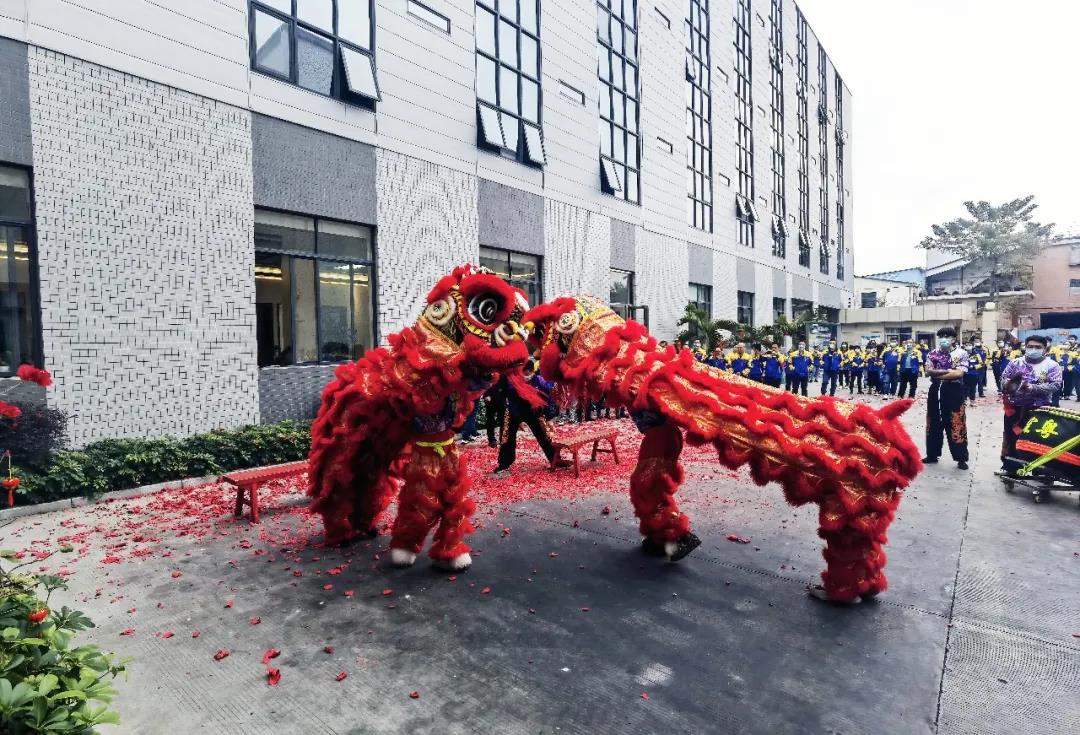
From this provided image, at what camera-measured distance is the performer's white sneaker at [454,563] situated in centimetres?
482

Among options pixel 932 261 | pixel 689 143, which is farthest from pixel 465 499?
pixel 932 261

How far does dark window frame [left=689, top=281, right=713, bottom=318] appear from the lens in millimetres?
22467

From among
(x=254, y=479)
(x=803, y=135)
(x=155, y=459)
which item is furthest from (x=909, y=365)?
(x=803, y=135)

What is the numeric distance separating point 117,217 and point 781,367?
1482 centimetres

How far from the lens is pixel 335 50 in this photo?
10727mm

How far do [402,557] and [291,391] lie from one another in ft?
20.8

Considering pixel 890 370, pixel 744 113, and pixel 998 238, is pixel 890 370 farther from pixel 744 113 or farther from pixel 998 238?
pixel 998 238

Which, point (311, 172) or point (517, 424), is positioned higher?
point (311, 172)

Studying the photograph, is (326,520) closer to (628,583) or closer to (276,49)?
(628,583)

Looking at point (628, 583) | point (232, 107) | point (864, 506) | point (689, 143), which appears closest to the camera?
point (864, 506)

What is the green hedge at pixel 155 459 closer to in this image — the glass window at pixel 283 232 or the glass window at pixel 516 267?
the glass window at pixel 283 232

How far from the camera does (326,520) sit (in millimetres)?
5492

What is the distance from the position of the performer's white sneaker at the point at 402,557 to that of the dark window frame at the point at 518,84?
34.9ft

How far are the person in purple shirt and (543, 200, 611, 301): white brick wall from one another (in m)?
8.60
